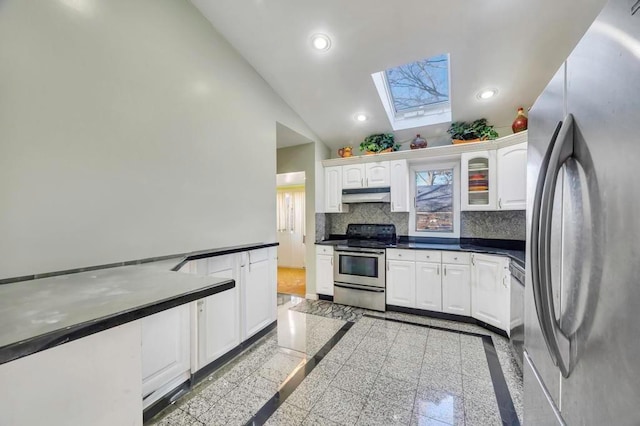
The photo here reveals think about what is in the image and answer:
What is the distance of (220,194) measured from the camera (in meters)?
2.41

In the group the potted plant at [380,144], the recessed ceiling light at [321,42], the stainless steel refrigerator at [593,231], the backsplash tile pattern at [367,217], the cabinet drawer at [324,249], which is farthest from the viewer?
the backsplash tile pattern at [367,217]

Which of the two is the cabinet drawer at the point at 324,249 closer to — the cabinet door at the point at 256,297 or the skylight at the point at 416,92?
the cabinet door at the point at 256,297

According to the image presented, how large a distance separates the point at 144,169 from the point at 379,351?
8.40 ft

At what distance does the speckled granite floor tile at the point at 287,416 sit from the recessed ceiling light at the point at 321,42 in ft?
10.1

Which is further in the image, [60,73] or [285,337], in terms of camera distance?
[285,337]

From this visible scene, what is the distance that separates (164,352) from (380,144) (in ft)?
11.6

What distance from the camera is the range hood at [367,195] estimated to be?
12.8ft

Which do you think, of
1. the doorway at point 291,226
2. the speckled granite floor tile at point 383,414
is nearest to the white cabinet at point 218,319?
the speckled granite floor tile at point 383,414

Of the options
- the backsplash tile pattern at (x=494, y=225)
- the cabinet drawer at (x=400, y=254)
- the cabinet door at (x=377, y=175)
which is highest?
the cabinet door at (x=377, y=175)

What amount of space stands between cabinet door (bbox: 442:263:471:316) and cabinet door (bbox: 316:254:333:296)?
1.57 meters

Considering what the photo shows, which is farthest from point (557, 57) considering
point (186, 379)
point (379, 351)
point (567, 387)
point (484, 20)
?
point (186, 379)

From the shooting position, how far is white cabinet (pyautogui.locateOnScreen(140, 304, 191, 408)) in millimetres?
1684

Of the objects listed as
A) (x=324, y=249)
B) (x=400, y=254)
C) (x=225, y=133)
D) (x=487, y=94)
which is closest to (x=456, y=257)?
(x=400, y=254)

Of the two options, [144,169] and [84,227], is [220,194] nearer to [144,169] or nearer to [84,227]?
[144,169]
